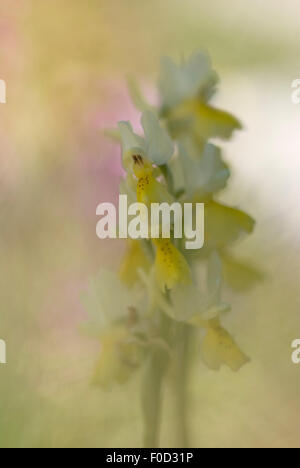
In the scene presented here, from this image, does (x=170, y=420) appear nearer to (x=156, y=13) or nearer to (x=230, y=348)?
(x=230, y=348)

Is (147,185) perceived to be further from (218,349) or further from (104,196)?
(104,196)

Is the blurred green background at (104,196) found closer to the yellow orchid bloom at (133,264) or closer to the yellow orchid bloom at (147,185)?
the yellow orchid bloom at (133,264)

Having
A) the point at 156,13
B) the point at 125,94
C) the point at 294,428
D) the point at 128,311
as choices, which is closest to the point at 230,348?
the point at 128,311

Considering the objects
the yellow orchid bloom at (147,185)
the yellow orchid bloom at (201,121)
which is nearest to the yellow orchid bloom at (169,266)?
the yellow orchid bloom at (147,185)

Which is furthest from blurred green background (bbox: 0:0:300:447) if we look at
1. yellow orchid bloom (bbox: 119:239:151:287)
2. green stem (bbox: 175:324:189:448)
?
yellow orchid bloom (bbox: 119:239:151:287)

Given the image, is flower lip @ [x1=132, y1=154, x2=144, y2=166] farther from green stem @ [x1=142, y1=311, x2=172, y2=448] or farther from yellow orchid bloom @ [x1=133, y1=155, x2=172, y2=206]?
green stem @ [x1=142, y1=311, x2=172, y2=448]

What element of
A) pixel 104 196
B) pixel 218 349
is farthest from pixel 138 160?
pixel 104 196
